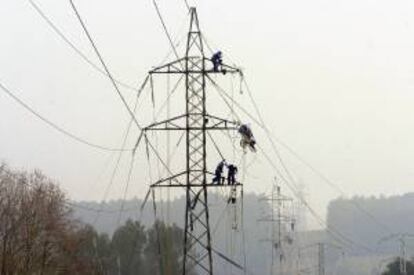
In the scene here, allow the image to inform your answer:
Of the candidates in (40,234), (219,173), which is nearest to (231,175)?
(219,173)

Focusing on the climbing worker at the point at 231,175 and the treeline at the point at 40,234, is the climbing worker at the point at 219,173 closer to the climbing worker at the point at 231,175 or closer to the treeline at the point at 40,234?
the climbing worker at the point at 231,175

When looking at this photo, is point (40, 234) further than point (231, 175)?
Yes

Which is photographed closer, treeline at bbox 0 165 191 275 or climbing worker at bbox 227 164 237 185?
climbing worker at bbox 227 164 237 185

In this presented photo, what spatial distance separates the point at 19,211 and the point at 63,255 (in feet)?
24.7

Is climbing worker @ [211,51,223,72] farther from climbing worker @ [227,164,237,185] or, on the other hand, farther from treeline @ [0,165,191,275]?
treeline @ [0,165,191,275]

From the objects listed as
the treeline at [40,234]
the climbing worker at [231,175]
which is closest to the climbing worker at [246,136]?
the climbing worker at [231,175]

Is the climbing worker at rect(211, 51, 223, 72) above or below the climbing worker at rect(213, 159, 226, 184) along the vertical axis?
above

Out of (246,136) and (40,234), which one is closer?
(246,136)

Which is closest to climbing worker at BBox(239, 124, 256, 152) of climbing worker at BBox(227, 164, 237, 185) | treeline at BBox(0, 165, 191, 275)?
climbing worker at BBox(227, 164, 237, 185)

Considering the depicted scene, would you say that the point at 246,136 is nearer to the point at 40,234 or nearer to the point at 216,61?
the point at 216,61

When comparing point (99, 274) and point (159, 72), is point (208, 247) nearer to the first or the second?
point (159, 72)

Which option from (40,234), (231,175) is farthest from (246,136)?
(40,234)

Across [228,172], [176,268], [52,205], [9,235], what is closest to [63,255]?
[52,205]

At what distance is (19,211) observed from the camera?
2825 inches
